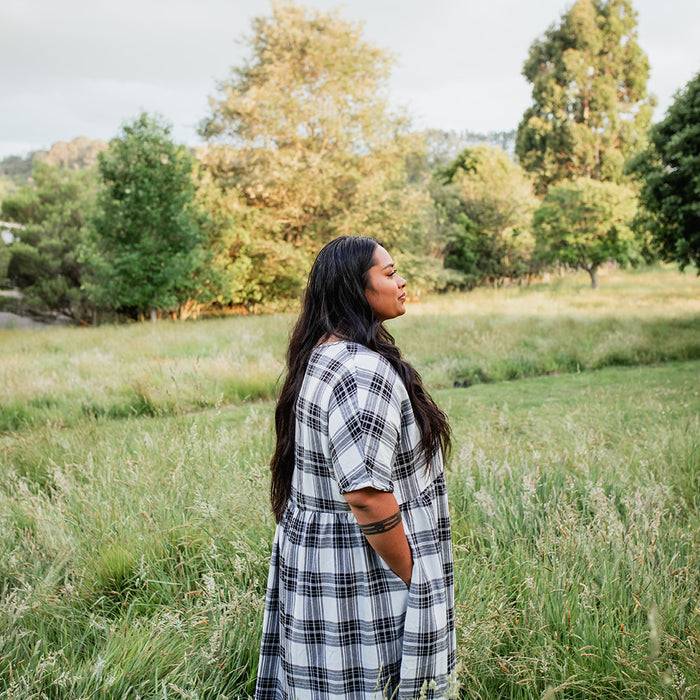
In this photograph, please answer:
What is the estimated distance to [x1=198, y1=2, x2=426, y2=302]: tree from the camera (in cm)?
2208

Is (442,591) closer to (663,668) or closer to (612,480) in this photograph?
(663,668)

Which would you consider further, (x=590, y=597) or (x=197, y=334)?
(x=197, y=334)

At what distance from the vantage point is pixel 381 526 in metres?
1.47

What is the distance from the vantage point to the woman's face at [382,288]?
5.41 ft

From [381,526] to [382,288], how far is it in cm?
68

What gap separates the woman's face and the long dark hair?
0.6 inches

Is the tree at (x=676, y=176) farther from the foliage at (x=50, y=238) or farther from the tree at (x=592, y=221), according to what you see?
the foliage at (x=50, y=238)

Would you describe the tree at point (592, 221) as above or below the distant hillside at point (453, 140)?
below

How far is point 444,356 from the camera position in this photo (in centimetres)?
984

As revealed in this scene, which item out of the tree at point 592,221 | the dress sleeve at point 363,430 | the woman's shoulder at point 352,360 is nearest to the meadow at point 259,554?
the dress sleeve at point 363,430

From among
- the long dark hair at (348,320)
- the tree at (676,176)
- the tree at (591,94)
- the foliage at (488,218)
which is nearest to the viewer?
the long dark hair at (348,320)

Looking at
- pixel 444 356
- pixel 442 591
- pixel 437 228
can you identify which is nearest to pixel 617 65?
pixel 437 228

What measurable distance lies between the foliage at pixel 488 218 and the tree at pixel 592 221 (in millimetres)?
5936

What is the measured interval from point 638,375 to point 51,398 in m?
8.37
